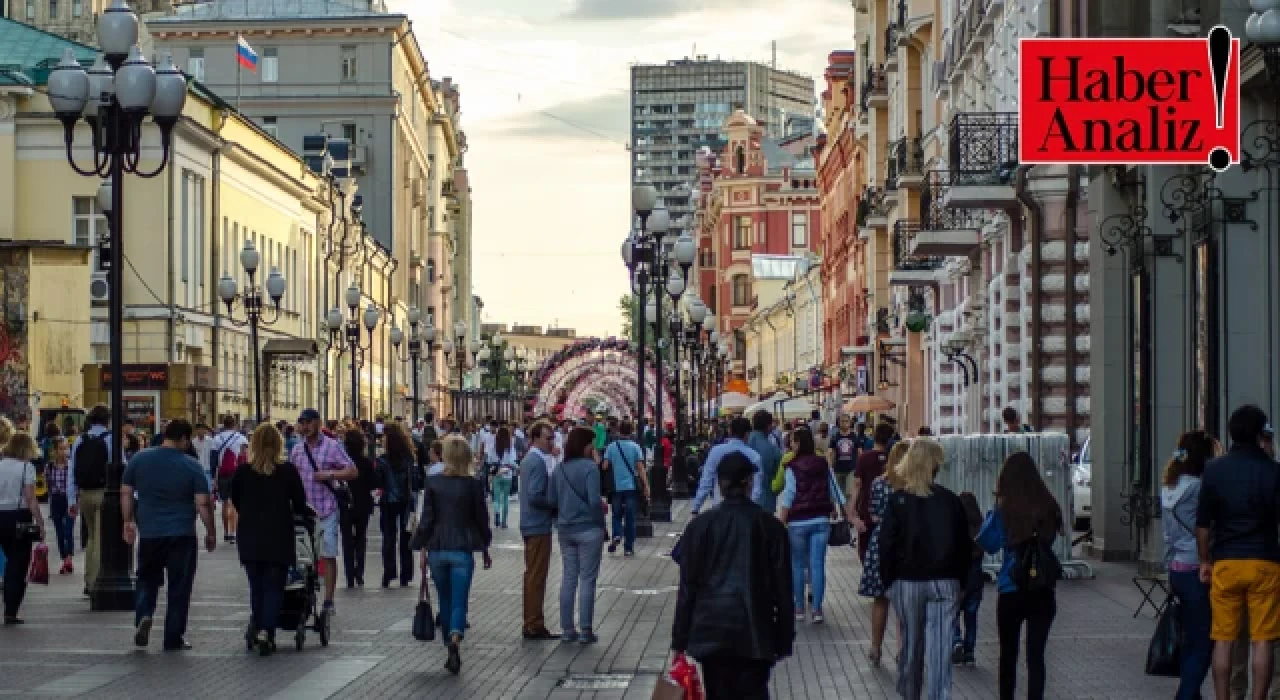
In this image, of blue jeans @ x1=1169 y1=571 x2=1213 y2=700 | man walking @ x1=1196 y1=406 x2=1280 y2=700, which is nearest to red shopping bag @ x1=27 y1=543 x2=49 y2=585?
blue jeans @ x1=1169 y1=571 x2=1213 y2=700

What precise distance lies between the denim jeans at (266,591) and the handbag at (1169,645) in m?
6.70

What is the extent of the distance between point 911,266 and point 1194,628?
1592 inches

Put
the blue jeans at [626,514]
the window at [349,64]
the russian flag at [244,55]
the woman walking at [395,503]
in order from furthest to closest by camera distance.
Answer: the window at [349,64]
the russian flag at [244,55]
the blue jeans at [626,514]
the woman walking at [395,503]

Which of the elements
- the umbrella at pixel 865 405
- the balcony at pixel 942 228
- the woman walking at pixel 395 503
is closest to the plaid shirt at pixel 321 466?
the woman walking at pixel 395 503

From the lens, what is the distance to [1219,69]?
20.0 m

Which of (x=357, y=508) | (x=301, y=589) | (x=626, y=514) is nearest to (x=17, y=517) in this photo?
(x=301, y=589)

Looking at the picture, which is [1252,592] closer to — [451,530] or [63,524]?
[451,530]

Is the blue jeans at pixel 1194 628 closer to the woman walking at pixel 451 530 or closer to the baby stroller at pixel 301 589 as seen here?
the woman walking at pixel 451 530

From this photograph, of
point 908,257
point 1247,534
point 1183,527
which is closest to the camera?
point 1247,534

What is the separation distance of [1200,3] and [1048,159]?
843 cm

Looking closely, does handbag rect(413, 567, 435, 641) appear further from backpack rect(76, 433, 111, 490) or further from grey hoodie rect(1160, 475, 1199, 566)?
backpack rect(76, 433, 111, 490)

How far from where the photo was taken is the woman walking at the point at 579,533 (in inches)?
760

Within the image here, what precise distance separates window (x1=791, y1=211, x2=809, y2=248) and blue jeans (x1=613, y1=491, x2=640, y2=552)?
117 metres

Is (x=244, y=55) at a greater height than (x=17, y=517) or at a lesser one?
greater
